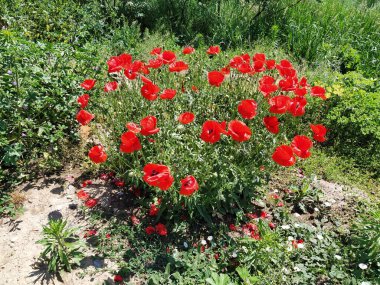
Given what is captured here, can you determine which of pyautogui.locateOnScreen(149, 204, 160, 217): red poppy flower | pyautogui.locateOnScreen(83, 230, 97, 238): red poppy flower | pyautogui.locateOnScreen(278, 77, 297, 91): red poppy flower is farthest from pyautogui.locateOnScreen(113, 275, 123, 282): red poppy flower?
pyautogui.locateOnScreen(278, 77, 297, 91): red poppy flower

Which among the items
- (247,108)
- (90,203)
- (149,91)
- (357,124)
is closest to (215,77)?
(247,108)

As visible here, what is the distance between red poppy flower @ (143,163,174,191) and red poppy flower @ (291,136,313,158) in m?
0.91

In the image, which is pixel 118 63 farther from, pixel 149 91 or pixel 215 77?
pixel 215 77

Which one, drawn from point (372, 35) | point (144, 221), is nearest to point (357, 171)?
point (144, 221)

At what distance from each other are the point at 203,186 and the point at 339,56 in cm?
452

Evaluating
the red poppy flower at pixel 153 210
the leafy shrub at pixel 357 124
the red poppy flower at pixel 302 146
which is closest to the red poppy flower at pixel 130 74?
the red poppy flower at pixel 153 210

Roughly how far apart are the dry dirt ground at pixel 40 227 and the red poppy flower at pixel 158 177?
0.86m

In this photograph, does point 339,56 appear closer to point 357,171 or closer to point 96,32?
point 357,171

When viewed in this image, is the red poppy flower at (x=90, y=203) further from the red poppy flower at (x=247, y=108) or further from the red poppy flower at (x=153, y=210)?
the red poppy flower at (x=247, y=108)

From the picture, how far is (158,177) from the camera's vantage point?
2041 mm

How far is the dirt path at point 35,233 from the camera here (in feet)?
7.86

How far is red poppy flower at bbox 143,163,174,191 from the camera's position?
2033 millimetres

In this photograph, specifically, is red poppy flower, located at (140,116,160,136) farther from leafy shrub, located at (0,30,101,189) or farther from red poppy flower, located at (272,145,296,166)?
leafy shrub, located at (0,30,101,189)

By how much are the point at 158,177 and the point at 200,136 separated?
0.46 m
